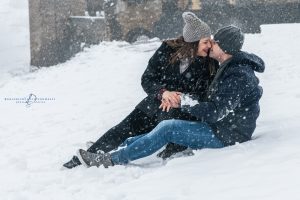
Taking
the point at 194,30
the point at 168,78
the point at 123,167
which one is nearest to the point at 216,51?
the point at 194,30

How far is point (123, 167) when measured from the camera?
371 centimetres

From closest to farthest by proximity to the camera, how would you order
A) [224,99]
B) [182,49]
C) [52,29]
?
[224,99], [182,49], [52,29]

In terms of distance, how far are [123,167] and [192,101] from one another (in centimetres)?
79

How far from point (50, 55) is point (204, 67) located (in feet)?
60.4

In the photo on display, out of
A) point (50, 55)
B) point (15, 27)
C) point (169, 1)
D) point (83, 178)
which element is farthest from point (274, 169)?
point (15, 27)

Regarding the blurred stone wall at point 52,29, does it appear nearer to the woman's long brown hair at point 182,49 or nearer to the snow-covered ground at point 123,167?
the snow-covered ground at point 123,167

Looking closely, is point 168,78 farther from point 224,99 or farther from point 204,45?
point 224,99

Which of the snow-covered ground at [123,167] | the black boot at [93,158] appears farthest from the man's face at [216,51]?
the black boot at [93,158]

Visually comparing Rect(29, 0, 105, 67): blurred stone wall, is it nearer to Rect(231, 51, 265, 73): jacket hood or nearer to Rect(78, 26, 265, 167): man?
Rect(78, 26, 265, 167): man

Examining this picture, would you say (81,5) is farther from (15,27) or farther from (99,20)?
(15,27)

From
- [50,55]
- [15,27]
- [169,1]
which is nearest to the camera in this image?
[169,1]

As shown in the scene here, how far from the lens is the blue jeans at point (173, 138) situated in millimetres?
3650

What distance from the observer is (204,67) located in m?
4.07

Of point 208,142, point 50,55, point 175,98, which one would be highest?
point 175,98
